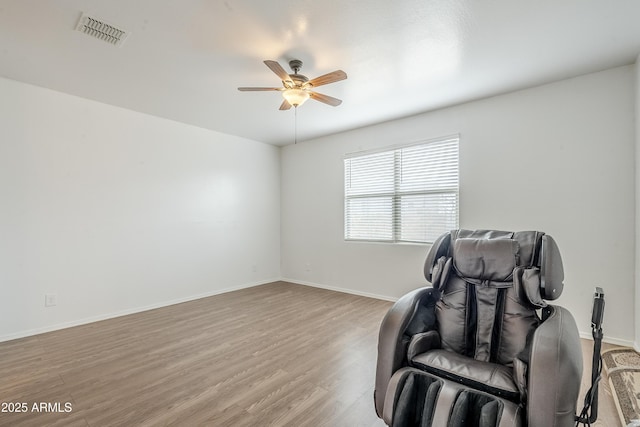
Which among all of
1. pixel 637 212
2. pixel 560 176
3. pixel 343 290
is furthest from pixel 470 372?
pixel 343 290

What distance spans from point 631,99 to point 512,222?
1.51 meters

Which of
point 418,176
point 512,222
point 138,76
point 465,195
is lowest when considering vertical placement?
point 512,222

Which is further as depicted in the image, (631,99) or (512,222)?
(512,222)

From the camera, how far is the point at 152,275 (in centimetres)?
414

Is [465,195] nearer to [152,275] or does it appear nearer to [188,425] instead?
[188,425]

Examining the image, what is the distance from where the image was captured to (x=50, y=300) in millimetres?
3309

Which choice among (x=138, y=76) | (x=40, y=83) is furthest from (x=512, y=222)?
(x=40, y=83)

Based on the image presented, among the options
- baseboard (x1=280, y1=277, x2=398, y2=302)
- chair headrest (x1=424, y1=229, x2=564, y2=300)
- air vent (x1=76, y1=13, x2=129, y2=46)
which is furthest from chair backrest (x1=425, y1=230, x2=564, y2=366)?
air vent (x1=76, y1=13, x2=129, y2=46)

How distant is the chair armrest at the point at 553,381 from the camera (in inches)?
42.3

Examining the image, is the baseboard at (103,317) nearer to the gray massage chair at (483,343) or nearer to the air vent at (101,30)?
the air vent at (101,30)

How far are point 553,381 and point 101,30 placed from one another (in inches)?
135

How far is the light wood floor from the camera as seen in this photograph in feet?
6.08

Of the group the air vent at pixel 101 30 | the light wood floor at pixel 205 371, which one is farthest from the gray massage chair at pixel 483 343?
the air vent at pixel 101 30

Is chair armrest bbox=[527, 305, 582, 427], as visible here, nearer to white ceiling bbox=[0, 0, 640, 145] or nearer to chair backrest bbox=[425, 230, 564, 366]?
chair backrest bbox=[425, 230, 564, 366]
